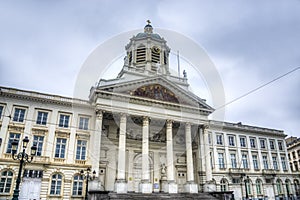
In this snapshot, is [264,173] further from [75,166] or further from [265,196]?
[75,166]

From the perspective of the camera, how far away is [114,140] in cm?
2873

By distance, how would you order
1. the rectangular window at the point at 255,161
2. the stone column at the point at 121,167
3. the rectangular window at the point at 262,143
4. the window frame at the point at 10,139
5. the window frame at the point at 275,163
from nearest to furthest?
the stone column at the point at 121,167 < the window frame at the point at 10,139 < the rectangular window at the point at 255,161 < the window frame at the point at 275,163 < the rectangular window at the point at 262,143

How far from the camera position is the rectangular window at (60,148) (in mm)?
25250

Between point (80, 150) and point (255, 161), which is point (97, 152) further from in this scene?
point (255, 161)

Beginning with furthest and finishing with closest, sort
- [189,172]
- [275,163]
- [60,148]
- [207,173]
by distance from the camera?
[275,163]
[207,173]
[189,172]
[60,148]

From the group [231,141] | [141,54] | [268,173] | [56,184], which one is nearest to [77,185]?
[56,184]

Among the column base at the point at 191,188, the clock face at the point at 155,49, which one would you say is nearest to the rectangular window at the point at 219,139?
the column base at the point at 191,188

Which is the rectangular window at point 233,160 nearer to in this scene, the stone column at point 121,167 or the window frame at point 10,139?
the stone column at point 121,167

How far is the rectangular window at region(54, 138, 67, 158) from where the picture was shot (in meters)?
25.2

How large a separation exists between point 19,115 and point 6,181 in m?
6.64

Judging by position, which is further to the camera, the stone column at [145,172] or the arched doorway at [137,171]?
the arched doorway at [137,171]

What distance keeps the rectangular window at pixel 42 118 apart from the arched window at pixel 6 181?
18.4 ft

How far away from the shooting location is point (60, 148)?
25.5 metres

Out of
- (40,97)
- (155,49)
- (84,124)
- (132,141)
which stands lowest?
(132,141)
